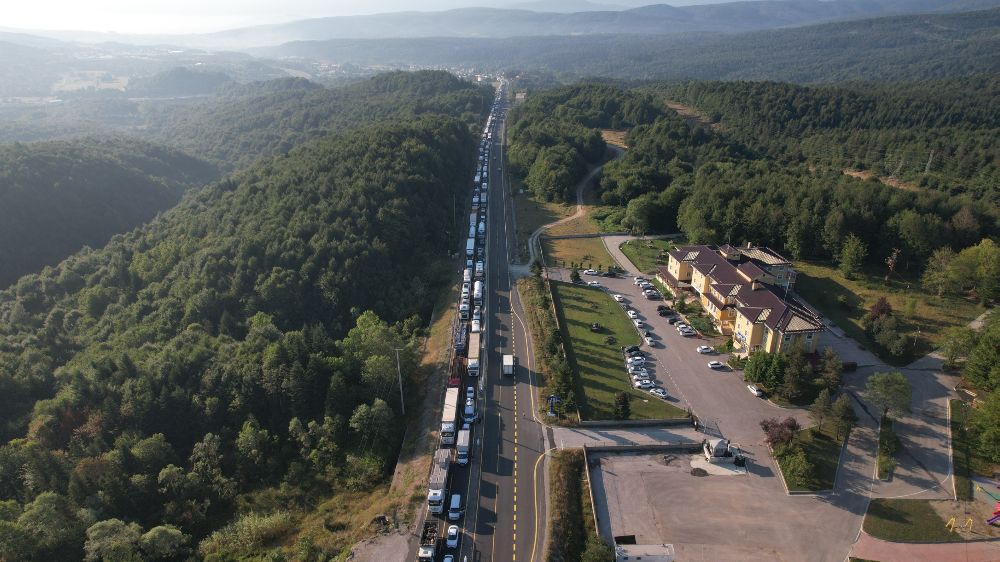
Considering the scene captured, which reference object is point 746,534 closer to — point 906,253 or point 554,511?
point 554,511

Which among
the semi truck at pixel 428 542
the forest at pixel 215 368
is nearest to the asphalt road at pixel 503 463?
the semi truck at pixel 428 542

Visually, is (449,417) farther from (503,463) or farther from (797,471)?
(797,471)

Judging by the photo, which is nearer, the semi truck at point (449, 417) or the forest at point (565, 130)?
the semi truck at point (449, 417)

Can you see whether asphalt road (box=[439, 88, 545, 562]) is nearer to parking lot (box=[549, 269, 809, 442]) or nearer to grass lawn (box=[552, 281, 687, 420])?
grass lawn (box=[552, 281, 687, 420])

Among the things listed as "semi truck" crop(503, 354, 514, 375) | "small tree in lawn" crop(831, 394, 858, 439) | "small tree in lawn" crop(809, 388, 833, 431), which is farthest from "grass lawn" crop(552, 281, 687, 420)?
"small tree in lawn" crop(831, 394, 858, 439)

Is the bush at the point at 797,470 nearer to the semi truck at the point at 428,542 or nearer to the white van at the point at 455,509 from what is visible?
the white van at the point at 455,509

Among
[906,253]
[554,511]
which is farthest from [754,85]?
[554,511]

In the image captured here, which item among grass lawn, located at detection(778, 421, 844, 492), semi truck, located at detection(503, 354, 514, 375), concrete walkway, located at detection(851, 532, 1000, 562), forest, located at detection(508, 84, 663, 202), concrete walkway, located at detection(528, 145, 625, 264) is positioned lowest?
concrete walkway, located at detection(851, 532, 1000, 562)
